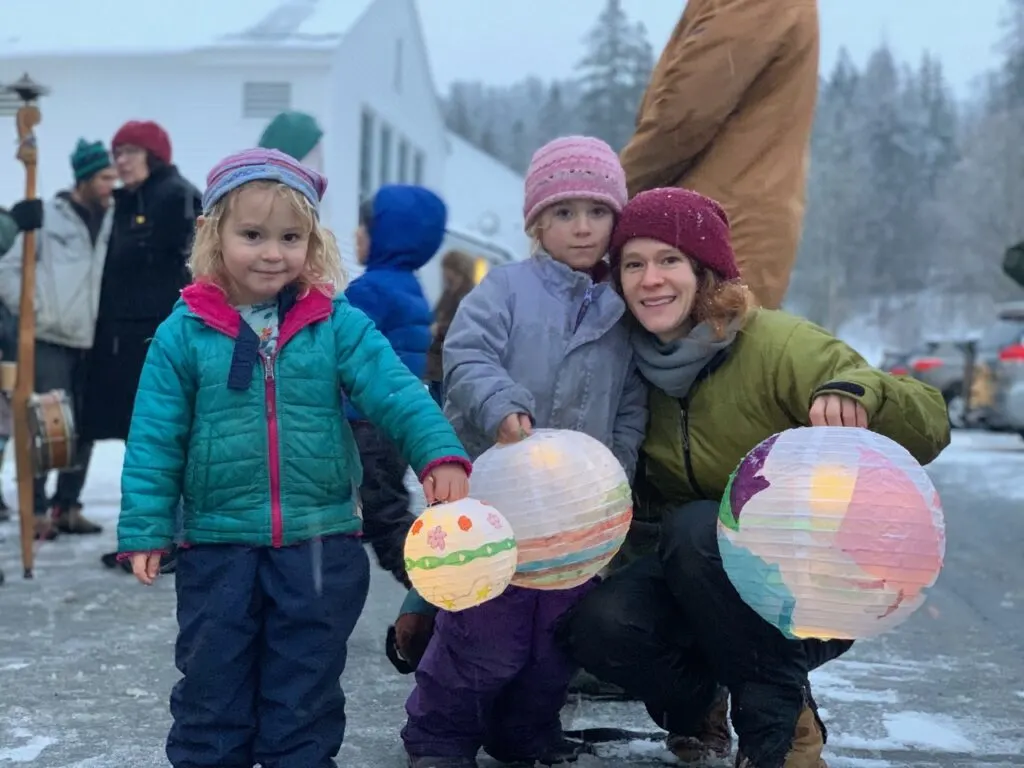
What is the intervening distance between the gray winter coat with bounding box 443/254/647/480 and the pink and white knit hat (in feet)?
0.66

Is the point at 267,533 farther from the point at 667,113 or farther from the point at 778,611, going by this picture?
the point at 667,113

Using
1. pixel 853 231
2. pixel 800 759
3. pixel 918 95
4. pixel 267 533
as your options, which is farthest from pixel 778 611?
pixel 918 95

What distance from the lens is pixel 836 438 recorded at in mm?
2453

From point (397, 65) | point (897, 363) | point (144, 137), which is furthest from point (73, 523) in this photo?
point (897, 363)

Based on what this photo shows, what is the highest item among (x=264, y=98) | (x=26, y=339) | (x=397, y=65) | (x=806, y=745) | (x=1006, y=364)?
(x=397, y=65)

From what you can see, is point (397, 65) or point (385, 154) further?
point (397, 65)

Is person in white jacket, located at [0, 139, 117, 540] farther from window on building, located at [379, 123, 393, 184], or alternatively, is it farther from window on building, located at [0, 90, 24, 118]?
window on building, located at [379, 123, 393, 184]

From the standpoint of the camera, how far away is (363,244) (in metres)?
4.65

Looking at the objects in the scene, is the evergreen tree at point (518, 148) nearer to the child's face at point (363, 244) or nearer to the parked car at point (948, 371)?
the parked car at point (948, 371)

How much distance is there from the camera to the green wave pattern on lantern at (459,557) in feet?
7.73

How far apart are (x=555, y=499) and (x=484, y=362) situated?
0.42m

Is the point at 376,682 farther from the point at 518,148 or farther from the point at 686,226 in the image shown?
the point at 518,148

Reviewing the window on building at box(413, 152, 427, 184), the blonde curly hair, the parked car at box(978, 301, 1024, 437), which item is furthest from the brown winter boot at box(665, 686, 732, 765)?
the window on building at box(413, 152, 427, 184)

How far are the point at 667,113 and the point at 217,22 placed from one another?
17.4 metres
